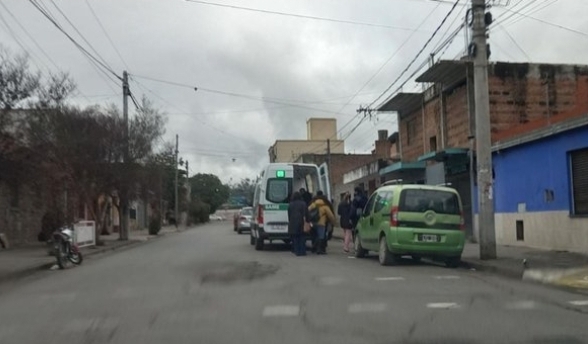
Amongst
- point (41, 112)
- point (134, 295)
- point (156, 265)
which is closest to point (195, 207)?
point (41, 112)

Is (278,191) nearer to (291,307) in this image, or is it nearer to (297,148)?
(291,307)

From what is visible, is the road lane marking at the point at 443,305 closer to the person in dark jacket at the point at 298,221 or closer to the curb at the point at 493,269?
the curb at the point at 493,269

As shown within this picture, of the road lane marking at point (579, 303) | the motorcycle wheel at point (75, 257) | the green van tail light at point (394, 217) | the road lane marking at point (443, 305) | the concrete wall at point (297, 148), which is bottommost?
the road lane marking at point (579, 303)

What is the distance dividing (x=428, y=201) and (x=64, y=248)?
944 cm

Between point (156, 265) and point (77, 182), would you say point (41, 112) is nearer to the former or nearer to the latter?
point (77, 182)

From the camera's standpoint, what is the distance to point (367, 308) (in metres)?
9.38

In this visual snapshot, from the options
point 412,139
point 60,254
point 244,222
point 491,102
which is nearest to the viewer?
point 60,254

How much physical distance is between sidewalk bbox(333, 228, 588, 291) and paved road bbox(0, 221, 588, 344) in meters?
0.54

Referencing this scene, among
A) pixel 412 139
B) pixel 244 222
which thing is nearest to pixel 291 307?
pixel 412 139

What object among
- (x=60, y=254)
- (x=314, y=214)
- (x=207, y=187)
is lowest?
(x=60, y=254)

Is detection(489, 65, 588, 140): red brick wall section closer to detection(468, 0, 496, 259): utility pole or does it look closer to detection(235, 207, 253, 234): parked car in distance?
detection(468, 0, 496, 259): utility pole

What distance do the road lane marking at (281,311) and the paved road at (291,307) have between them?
0.01 metres

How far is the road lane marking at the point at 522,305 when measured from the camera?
941cm

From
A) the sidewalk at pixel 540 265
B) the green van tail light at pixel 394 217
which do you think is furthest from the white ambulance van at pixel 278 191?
the green van tail light at pixel 394 217
